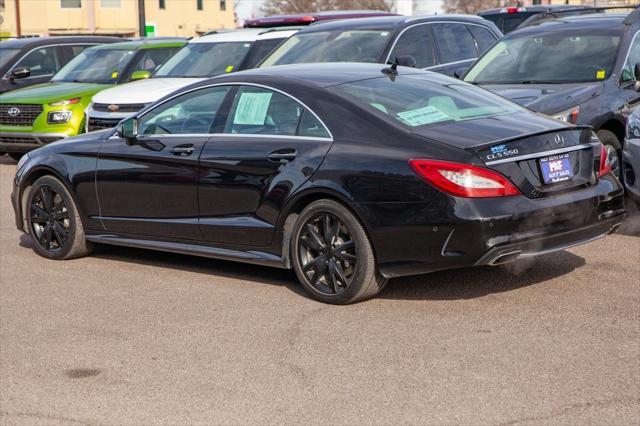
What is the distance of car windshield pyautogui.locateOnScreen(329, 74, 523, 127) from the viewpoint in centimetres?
709

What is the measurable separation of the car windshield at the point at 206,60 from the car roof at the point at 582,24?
4.27 metres

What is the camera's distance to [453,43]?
44.2 ft

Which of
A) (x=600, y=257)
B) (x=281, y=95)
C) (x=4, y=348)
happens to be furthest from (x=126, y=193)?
(x=600, y=257)

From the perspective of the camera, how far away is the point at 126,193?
822cm

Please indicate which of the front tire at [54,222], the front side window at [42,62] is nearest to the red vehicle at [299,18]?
the front side window at [42,62]

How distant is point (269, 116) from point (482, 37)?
7360 mm

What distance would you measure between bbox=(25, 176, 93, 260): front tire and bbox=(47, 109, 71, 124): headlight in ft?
20.3

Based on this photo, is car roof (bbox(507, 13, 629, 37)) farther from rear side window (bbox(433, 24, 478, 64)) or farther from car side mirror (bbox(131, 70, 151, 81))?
car side mirror (bbox(131, 70, 151, 81))

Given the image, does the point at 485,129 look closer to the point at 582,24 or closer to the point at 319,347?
the point at 319,347

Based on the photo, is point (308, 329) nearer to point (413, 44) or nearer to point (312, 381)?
point (312, 381)

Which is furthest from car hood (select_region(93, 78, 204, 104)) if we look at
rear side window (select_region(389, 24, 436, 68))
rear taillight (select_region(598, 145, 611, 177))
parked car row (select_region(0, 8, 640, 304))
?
rear taillight (select_region(598, 145, 611, 177))

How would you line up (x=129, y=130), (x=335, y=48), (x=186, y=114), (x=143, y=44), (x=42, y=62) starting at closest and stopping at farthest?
(x=186, y=114) < (x=129, y=130) < (x=335, y=48) < (x=143, y=44) < (x=42, y=62)

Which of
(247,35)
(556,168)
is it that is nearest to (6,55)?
(247,35)

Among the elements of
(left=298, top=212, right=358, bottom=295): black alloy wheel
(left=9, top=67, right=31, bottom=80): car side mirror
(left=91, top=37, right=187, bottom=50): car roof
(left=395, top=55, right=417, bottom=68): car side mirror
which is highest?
(left=395, top=55, right=417, bottom=68): car side mirror
